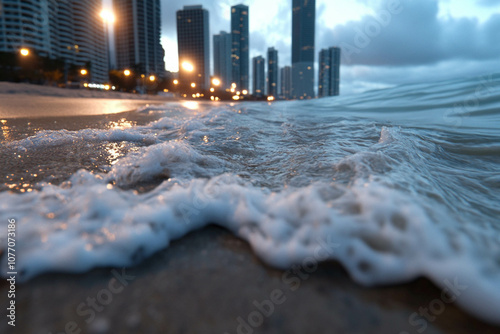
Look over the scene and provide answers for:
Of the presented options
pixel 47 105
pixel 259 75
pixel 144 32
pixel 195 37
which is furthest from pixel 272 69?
pixel 47 105

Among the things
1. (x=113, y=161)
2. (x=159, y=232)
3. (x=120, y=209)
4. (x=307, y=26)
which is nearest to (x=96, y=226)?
(x=120, y=209)

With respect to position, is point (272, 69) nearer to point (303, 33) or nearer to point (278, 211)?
point (303, 33)

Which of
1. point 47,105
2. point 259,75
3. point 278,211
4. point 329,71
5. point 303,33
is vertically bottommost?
point 278,211

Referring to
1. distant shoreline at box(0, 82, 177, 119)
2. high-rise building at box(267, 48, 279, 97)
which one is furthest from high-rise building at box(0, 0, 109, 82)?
high-rise building at box(267, 48, 279, 97)

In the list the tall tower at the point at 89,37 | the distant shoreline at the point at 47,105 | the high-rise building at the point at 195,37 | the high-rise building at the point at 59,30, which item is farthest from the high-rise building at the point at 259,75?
the distant shoreline at the point at 47,105

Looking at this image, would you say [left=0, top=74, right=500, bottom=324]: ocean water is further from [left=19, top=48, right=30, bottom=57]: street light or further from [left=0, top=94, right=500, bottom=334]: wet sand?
[left=19, top=48, right=30, bottom=57]: street light

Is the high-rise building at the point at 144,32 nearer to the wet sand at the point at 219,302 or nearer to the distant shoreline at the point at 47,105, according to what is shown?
the distant shoreline at the point at 47,105

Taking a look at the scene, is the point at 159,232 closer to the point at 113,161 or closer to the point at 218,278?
the point at 218,278
